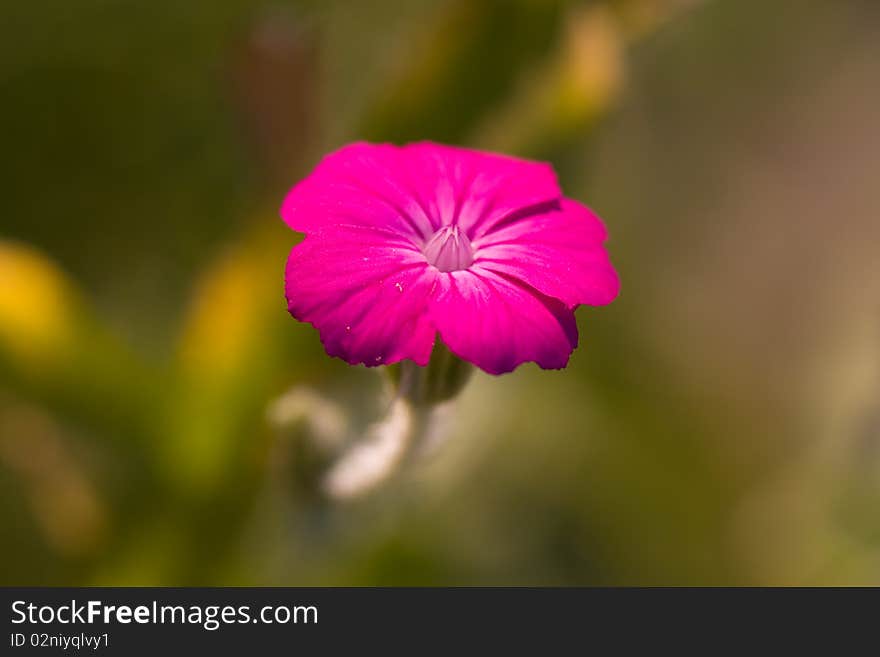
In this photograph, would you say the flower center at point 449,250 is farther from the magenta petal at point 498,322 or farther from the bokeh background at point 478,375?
the bokeh background at point 478,375

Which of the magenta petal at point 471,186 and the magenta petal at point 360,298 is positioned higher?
the magenta petal at point 471,186


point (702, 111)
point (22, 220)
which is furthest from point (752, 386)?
point (22, 220)

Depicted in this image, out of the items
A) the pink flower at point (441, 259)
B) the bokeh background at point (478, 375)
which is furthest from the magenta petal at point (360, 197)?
the bokeh background at point (478, 375)

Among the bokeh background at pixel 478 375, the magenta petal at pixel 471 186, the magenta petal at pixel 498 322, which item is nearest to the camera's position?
the magenta petal at pixel 498 322

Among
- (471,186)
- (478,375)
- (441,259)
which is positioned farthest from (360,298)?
(478,375)

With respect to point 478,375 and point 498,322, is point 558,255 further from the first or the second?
point 478,375

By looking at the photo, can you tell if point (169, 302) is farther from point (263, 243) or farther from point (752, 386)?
point (752, 386)

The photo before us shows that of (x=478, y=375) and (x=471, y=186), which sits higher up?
(x=478, y=375)
